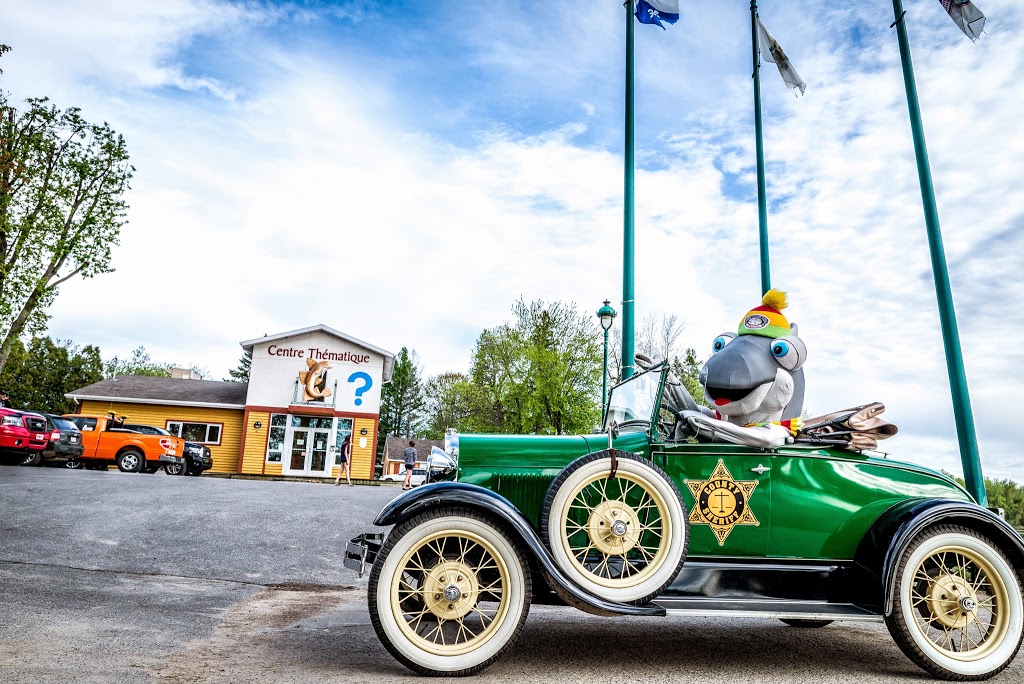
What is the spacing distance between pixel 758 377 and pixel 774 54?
12535mm

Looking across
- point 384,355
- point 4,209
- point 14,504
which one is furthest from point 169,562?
point 384,355

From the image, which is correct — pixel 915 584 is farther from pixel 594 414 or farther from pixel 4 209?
pixel 4 209

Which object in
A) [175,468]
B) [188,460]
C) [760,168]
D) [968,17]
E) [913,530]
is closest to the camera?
[913,530]

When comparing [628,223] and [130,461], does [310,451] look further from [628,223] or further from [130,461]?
[628,223]

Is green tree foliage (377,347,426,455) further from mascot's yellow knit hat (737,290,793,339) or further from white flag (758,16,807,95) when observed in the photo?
mascot's yellow knit hat (737,290,793,339)

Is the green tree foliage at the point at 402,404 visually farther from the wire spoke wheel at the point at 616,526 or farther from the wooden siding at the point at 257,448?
the wire spoke wheel at the point at 616,526

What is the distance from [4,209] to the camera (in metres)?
20.4

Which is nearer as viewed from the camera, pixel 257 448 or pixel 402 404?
pixel 257 448

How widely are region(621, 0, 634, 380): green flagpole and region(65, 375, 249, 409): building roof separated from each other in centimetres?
2469

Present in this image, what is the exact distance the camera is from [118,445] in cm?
2127

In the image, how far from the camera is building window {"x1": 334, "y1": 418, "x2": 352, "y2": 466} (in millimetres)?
30125

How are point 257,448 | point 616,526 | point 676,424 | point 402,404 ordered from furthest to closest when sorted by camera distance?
point 402,404 < point 257,448 < point 676,424 < point 616,526

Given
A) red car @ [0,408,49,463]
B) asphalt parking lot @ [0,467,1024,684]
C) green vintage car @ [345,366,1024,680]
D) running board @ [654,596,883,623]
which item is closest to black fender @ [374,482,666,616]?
green vintage car @ [345,366,1024,680]

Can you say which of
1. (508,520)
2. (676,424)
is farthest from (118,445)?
(676,424)
